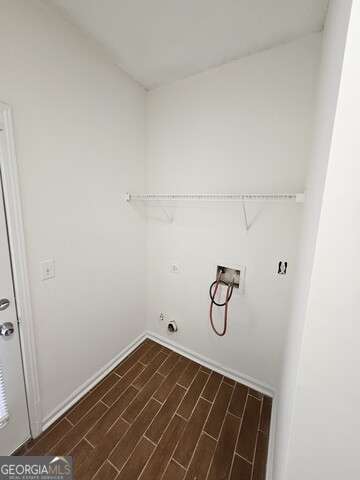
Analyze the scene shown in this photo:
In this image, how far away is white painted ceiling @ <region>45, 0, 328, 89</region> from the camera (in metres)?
1.20

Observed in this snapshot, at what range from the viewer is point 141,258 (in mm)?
2305

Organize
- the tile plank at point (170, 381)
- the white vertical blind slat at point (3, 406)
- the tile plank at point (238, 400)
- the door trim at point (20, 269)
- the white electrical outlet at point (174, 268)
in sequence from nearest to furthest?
the door trim at point (20, 269) → the white vertical blind slat at point (3, 406) → the tile plank at point (238, 400) → the tile plank at point (170, 381) → the white electrical outlet at point (174, 268)

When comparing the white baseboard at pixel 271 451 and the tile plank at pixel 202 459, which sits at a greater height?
the white baseboard at pixel 271 451

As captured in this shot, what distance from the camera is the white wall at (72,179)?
3.86 feet

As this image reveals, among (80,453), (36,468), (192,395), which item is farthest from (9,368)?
(192,395)

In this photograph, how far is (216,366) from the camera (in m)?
2.06

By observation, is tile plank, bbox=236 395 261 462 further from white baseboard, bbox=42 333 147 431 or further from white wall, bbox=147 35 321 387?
white baseboard, bbox=42 333 147 431

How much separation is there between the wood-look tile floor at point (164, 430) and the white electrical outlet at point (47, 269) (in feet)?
3.74

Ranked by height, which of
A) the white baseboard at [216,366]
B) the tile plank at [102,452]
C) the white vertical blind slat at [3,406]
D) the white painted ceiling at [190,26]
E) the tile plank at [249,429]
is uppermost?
the white painted ceiling at [190,26]

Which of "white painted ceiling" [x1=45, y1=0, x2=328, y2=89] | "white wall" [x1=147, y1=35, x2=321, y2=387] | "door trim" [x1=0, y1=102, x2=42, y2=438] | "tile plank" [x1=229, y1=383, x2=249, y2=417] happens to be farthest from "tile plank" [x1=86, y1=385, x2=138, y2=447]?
"white painted ceiling" [x1=45, y1=0, x2=328, y2=89]

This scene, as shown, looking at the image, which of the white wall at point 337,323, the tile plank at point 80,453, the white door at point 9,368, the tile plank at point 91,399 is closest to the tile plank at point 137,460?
the tile plank at point 80,453

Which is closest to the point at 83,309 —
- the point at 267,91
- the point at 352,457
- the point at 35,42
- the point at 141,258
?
the point at 141,258

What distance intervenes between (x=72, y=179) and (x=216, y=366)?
7.24 ft

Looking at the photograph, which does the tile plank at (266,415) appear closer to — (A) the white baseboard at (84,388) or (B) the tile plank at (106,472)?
(B) the tile plank at (106,472)
